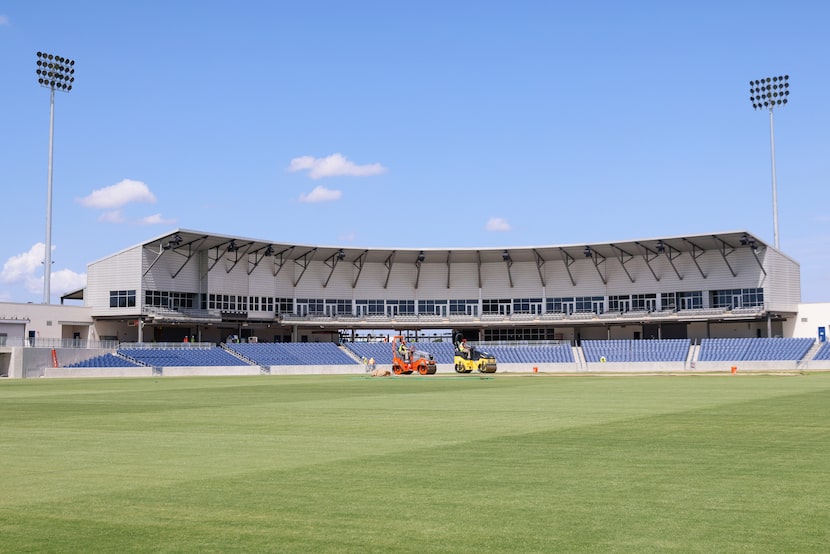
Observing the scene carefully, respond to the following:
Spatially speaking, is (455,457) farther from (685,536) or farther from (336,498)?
(685,536)

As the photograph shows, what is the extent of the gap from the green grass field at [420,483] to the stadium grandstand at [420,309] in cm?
6458

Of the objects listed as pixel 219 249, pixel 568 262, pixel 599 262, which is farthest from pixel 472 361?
pixel 219 249

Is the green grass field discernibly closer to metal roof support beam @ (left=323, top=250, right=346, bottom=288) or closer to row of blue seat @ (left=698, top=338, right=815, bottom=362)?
row of blue seat @ (left=698, top=338, right=815, bottom=362)

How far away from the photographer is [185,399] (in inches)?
1441

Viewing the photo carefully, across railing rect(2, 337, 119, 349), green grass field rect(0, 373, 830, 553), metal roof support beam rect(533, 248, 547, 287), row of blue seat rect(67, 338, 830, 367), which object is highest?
metal roof support beam rect(533, 248, 547, 287)

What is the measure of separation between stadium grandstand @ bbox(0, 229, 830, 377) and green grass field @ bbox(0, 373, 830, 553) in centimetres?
6458

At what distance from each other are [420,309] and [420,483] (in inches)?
3974

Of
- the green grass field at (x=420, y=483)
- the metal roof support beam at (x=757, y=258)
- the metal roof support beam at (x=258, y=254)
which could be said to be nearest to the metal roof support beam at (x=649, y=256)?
the metal roof support beam at (x=757, y=258)

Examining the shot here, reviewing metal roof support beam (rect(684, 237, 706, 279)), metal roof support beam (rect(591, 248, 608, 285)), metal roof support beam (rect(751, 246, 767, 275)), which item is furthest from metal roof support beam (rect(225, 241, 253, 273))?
metal roof support beam (rect(751, 246, 767, 275))

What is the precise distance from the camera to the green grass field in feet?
31.0

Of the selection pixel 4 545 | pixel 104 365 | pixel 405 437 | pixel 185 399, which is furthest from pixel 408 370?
pixel 4 545

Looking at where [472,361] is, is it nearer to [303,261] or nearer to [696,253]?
[696,253]

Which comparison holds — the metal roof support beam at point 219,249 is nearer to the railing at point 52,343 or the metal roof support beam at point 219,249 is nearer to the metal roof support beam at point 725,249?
the railing at point 52,343

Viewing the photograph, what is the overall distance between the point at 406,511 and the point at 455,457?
522 centimetres
